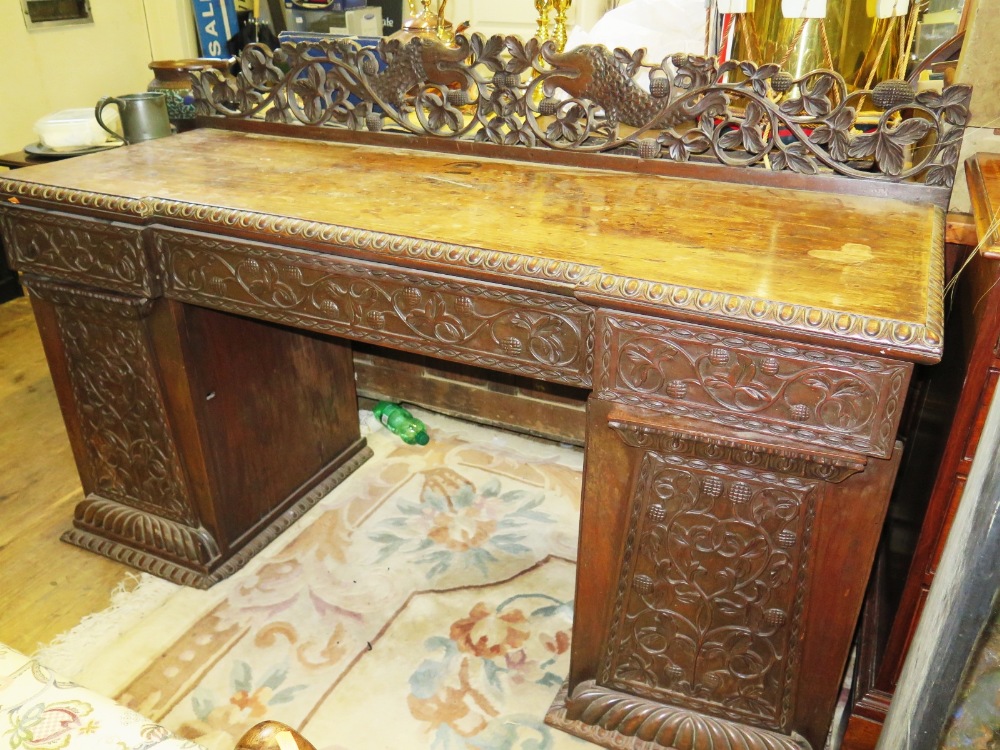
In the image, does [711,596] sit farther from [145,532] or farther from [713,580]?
[145,532]

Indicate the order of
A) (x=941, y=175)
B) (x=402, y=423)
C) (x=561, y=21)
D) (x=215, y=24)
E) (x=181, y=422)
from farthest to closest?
(x=215, y=24), (x=402, y=423), (x=561, y=21), (x=181, y=422), (x=941, y=175)

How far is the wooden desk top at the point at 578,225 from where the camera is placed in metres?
0.87

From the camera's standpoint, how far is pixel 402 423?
212 centimetres

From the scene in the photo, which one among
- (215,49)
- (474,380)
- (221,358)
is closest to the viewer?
(221,358)

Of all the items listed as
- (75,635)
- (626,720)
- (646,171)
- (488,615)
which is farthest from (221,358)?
(626,720)

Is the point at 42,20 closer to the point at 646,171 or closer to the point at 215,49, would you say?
the point at 215,49

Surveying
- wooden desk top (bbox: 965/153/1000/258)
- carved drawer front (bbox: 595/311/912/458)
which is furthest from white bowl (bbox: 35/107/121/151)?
wooden desk top (bbox: 965/153/1000/258)

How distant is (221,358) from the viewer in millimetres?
1512

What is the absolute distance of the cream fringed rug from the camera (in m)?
1.31

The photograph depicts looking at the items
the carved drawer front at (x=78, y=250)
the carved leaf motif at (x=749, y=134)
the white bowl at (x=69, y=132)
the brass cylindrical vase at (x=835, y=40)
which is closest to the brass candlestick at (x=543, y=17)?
the brass cylindrical vase at (x=835, y=40)

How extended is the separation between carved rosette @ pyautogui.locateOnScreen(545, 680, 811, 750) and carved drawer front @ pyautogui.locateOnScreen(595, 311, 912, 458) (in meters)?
0.53

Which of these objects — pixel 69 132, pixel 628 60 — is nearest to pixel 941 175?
pixel 628 60

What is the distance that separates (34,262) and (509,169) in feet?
2.90

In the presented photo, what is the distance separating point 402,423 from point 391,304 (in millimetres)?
1046
